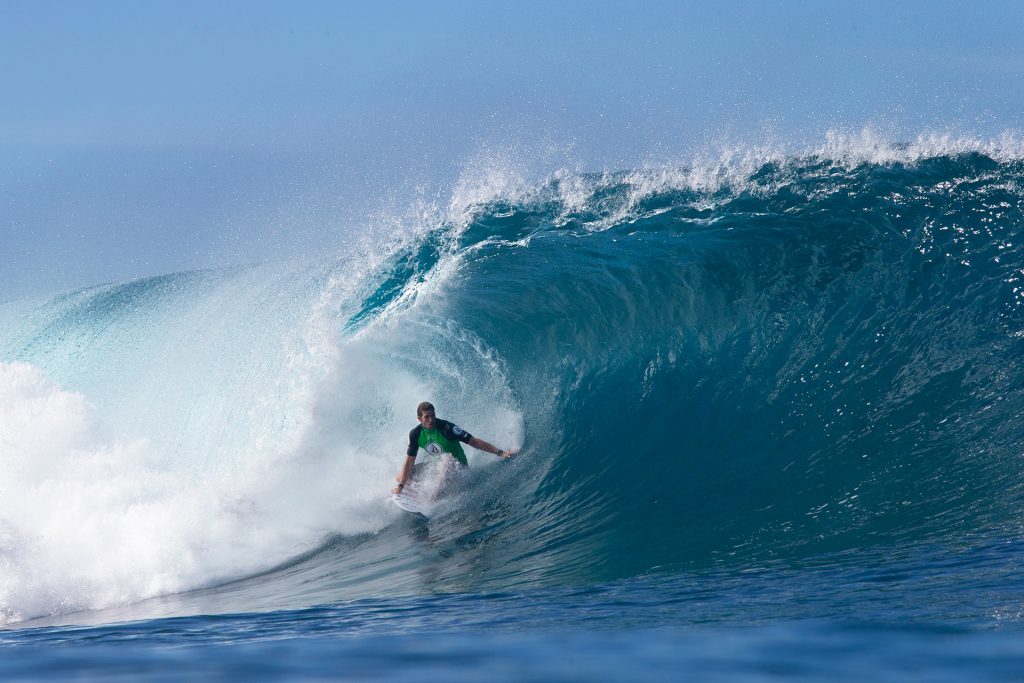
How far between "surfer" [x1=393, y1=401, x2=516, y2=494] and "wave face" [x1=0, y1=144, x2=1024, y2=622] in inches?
16.8

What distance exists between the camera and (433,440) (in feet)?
29.5

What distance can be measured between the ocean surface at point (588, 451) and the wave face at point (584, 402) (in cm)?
4

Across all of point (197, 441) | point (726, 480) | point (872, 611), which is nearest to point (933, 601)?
point (872, 611)

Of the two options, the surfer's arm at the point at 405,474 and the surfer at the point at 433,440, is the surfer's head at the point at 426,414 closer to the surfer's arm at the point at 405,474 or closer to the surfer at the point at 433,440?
the surfer at the point at 433,440

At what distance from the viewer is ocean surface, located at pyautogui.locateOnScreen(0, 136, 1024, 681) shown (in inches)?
161

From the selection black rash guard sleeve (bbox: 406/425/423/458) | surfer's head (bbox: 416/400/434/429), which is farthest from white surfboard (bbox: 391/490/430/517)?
surfer's head (bbox: 416/400/434/429)

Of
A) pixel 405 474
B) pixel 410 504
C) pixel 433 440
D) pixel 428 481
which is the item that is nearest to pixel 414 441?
pixel 433 440

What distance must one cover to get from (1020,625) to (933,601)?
1.79 ft

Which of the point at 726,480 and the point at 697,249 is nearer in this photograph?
the point at 726,480

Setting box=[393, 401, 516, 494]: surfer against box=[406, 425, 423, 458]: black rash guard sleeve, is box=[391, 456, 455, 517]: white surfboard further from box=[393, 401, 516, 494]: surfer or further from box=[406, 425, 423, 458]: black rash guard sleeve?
box=[406, 425, 423, 458]: black rash guard sleeve

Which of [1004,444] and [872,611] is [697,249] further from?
[872,611]

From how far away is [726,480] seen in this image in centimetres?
791

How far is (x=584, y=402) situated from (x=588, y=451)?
1.07 m

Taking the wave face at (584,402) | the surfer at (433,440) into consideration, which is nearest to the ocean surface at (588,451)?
the wave face at (584,402)
